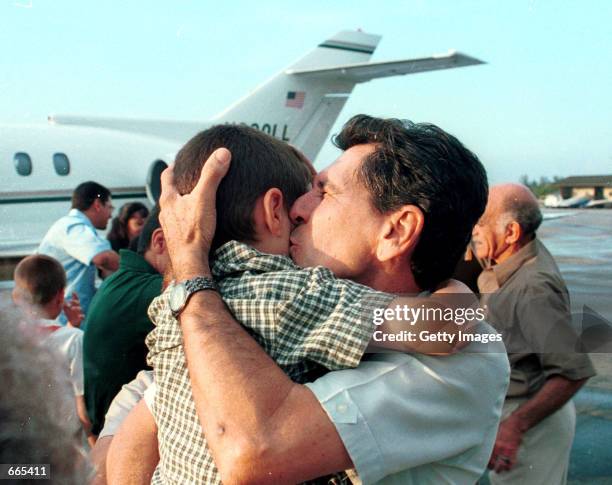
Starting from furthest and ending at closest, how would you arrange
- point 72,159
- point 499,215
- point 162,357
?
point 72,159
point 499,215
point 162,357

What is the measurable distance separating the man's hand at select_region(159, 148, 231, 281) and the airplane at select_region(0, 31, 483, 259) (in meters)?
6.19

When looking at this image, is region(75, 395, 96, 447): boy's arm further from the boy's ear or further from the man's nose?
the man's nose

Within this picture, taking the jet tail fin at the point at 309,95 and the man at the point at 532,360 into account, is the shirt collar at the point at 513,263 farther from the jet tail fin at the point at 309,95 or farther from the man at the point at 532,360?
the jet tail fin at the point at 309,95

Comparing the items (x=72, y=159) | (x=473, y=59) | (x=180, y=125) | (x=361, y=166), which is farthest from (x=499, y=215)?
(x=180, y=125)

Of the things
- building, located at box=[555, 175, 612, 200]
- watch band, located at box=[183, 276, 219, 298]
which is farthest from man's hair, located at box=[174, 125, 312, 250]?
building, located at box=[555, 175, 612, 200]

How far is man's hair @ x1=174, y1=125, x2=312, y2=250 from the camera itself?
1.18 meters

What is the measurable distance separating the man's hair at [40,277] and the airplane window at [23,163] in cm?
728

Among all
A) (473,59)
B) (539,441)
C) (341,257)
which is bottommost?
(539,441)

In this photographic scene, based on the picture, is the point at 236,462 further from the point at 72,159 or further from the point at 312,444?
the point at 72,159

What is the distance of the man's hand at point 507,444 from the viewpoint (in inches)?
96.9

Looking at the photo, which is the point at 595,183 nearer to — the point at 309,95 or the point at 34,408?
the point at 34,408

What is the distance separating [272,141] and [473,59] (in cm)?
59

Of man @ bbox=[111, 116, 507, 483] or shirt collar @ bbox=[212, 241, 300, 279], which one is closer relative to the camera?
man @ bbox=[111, 116, 507, 483]

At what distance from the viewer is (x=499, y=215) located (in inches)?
106
